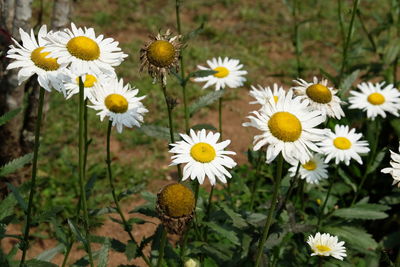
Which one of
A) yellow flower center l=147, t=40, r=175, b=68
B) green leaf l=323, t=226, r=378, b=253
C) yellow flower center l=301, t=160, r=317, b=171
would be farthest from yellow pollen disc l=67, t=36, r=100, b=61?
green leaf l=323, t=226, r=378, b=253

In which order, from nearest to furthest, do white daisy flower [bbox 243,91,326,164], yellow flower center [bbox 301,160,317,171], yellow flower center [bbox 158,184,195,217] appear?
yellow flower center [bbox 158,184,195,217]
white daisy flower [bbox 243,91,326,164]
yellow flower center [bbox 301,160,317,171]

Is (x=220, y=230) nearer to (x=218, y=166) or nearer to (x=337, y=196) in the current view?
(x=218, y=166)

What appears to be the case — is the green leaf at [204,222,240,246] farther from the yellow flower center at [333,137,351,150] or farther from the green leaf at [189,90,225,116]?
the yellow flower center at [333,137,351,150]

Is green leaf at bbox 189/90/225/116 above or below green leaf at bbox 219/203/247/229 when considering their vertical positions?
above

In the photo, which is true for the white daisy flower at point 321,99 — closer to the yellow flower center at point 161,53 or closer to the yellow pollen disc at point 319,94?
the yellow pollen disc at point 319,94

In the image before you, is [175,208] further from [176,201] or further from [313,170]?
[313,170]

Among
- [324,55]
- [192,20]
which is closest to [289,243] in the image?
[324,55]

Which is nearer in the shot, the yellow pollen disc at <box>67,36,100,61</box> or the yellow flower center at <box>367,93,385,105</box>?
the yellow pollen disc at <box>67,36,100,61</box>

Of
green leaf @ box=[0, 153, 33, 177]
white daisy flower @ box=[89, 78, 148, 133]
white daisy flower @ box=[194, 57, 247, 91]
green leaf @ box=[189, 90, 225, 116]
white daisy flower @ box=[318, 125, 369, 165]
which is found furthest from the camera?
white daisy flower @ box=[194, 57, 247, 91]
